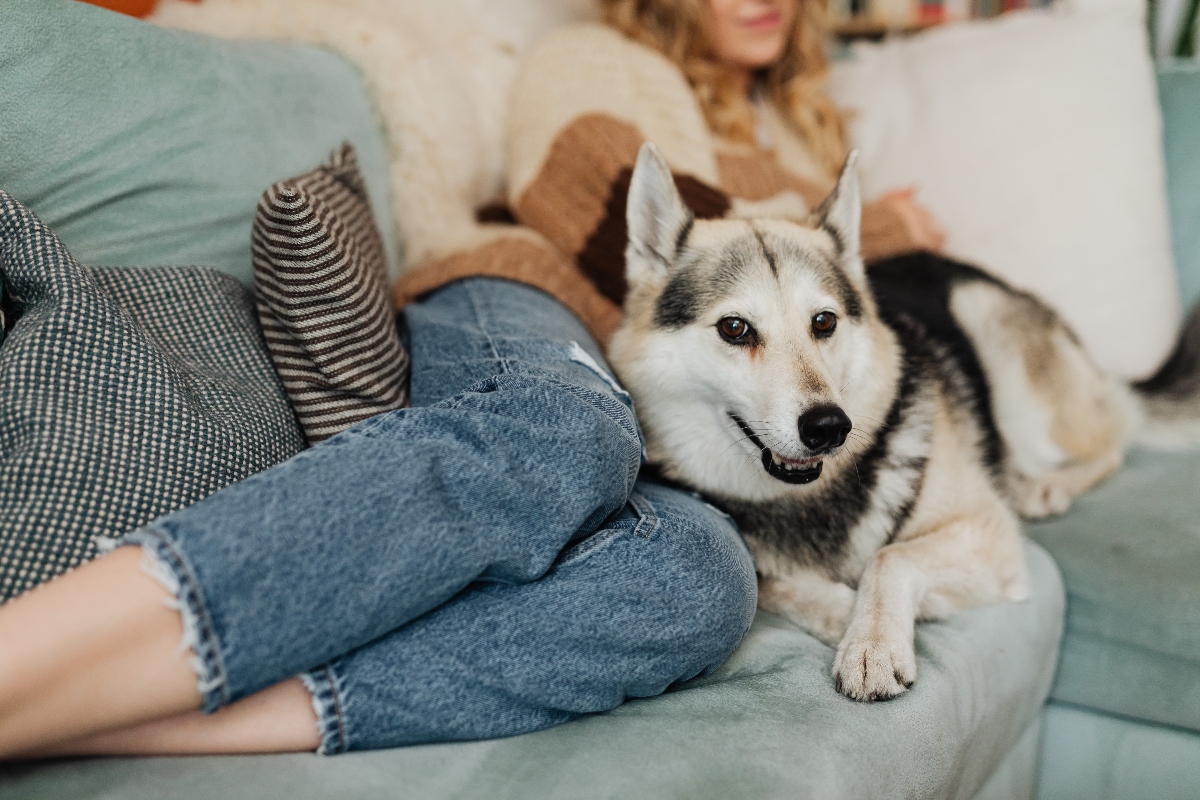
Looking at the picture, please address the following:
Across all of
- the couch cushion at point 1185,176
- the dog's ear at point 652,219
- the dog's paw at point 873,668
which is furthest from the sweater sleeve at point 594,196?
the couch cushion at point 1185,176

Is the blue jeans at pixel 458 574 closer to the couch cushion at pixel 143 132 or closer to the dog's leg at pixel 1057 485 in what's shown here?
the couch cushion at pixel 143 132

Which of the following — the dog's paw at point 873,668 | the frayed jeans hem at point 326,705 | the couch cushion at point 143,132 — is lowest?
the dog's paw at point 873,668

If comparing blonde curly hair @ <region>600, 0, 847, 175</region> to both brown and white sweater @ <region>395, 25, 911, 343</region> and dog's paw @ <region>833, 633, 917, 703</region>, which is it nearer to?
brown and white sweater @ <region>395, 25, 911, 343</region>

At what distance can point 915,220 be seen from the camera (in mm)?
2148

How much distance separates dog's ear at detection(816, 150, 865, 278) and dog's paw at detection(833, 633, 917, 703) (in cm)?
70

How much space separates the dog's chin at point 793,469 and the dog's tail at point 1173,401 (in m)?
1.20

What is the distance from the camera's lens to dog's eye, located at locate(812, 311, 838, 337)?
1.41 m

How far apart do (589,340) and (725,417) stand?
13.3 inches

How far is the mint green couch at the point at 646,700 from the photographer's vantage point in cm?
91

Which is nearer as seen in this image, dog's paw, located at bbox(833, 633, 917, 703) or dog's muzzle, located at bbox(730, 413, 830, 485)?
dog's paw, located at bbox(833, 633, 917, 703)

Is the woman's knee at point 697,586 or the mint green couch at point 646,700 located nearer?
the mint green couch at point 646,700

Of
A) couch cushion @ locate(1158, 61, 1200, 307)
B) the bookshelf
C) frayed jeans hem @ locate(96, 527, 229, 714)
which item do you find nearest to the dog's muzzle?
frayed jeans hem @ locate(96, 527, 229, 714)

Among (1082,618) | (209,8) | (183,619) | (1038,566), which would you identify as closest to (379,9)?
(209,8)

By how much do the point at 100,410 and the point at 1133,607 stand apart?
1663 millimetres
